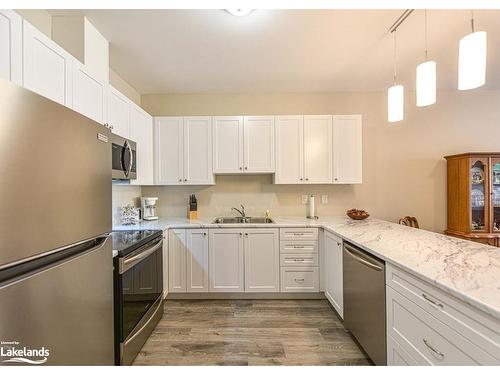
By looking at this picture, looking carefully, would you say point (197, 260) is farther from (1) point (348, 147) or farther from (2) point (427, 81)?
(2) point (427, 81)

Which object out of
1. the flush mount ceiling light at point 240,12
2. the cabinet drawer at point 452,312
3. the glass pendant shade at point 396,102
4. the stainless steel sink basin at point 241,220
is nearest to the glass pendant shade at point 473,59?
the glass pendant shade at point 396,102

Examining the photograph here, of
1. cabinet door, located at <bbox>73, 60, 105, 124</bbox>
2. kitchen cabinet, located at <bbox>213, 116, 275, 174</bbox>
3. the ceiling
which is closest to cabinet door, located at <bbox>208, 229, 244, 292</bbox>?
kitchen cabinet, located at <bbox>213, 116, 275, 174</bbox>

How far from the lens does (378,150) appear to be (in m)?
3.49

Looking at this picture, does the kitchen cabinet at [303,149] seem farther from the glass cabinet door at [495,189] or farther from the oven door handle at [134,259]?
the glass cabinet door at [495,189]

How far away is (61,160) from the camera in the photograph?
0.88 meters

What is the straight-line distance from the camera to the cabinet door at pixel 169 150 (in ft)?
10.3

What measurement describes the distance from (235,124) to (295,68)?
0.96m

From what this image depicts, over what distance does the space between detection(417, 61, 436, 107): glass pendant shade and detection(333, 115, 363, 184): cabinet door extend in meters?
1.46

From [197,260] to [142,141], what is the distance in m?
1.53

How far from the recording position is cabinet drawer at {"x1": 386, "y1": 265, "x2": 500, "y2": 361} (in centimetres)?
87

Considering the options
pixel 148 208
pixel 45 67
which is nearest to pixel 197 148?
pixel 148 208

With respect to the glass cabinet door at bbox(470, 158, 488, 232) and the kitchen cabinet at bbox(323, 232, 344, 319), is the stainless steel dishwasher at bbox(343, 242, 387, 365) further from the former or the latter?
the glass cabinet door at bbox(470, 158, 488, 232)

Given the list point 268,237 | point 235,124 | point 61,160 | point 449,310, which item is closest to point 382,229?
point 268,237

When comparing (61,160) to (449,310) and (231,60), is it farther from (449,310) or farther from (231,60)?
(231,60)
